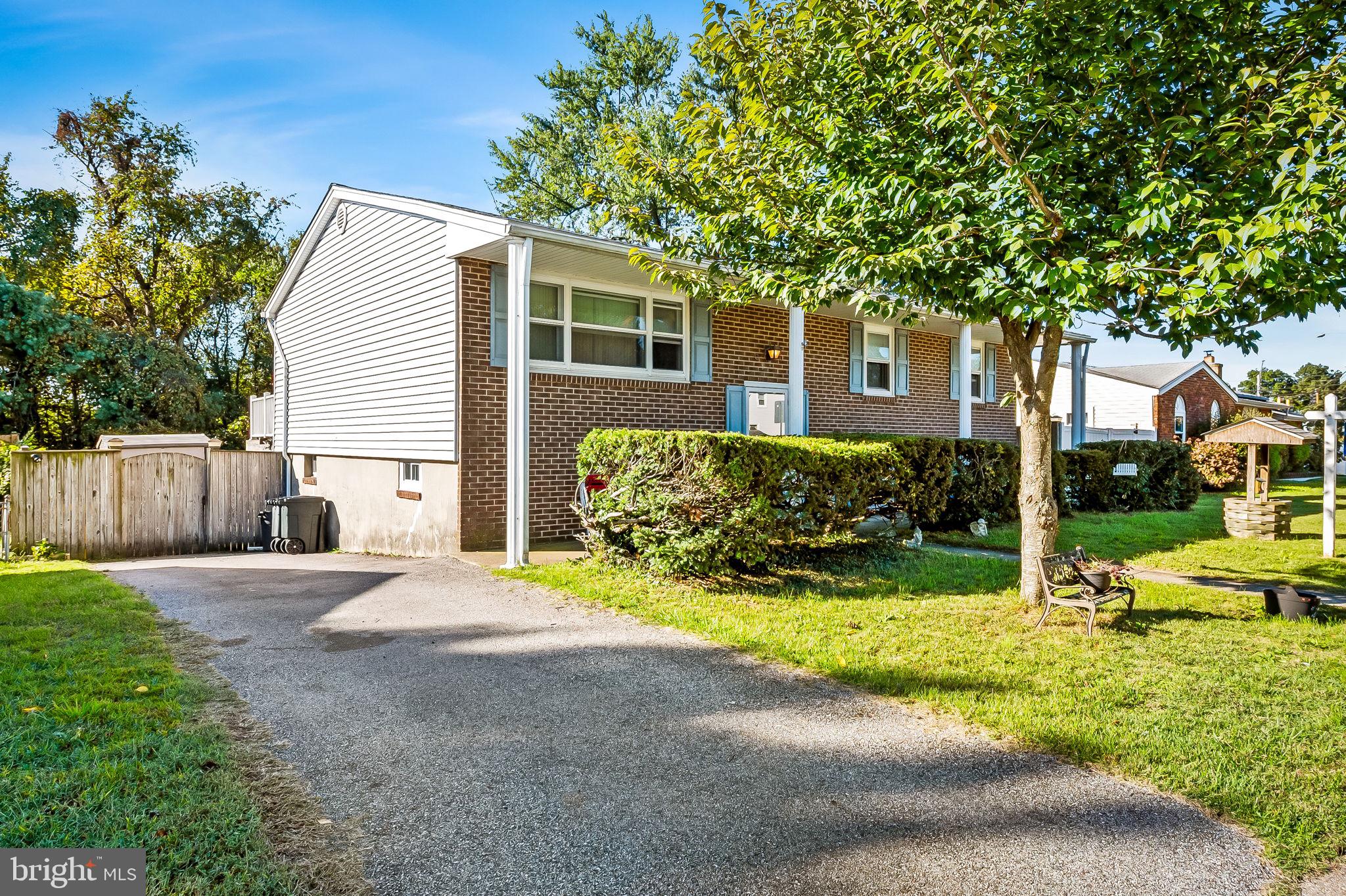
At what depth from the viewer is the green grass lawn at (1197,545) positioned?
9164 mm

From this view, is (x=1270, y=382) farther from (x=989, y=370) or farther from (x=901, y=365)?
(x=901, y=365)

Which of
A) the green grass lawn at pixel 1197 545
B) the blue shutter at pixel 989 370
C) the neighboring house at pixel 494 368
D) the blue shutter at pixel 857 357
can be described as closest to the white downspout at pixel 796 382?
the neighboring house at pixel 494 368

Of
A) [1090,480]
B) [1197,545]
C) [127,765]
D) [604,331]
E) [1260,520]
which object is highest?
[604,331]

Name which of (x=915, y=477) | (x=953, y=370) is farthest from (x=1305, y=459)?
(x=915, y=477)

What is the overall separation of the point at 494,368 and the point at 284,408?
8.19 m

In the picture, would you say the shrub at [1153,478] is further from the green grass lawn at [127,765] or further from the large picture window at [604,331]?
the green grass lawn at [127,765]

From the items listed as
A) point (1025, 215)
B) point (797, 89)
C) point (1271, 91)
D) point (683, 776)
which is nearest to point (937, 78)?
point (1025, 215)

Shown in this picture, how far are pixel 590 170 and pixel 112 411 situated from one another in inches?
700

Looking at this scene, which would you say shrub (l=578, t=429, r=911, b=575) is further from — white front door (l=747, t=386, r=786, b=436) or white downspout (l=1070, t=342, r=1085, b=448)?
white downspout (l=1070, t=342, r=1085, b=448)

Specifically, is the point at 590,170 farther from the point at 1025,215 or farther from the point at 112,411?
the point at 1025,215

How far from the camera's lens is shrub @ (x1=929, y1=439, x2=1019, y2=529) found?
11.7 m

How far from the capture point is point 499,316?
1038 centimetres

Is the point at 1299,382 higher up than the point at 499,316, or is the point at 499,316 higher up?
the point at 1299,382

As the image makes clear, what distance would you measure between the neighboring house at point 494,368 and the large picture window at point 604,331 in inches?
1.0
